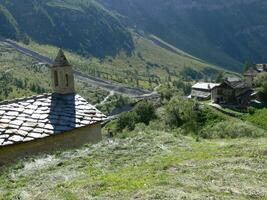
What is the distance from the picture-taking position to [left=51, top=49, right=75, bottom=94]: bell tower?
4498 cm

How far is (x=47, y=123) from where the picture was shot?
36938mm

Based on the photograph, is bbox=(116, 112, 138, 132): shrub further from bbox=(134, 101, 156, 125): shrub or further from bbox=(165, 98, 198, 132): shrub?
bbox=(165, 98, 198, 132): shrub

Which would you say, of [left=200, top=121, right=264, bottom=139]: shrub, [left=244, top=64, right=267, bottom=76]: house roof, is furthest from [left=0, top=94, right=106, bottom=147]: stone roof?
[left=244, top=64, right=267, bottom=76]: house roof

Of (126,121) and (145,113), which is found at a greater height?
(145,113)

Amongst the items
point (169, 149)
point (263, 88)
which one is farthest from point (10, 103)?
point (263, 88)

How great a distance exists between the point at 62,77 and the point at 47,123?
9.43 metres

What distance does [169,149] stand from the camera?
104ft

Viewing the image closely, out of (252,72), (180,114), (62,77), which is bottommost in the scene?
(180,114)

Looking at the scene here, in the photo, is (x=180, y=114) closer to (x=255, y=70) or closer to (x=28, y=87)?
(x=255, y=70)

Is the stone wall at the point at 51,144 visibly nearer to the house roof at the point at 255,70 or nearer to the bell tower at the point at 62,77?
the bell tower at the point at 62,77

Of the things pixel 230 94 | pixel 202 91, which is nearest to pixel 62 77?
pixel 230 94

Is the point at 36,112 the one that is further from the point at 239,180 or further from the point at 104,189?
the point at 239,180

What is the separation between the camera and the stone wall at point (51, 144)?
108 ft

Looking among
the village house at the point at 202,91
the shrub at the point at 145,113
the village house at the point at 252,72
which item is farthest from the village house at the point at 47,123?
the village house at the point at 252,72
